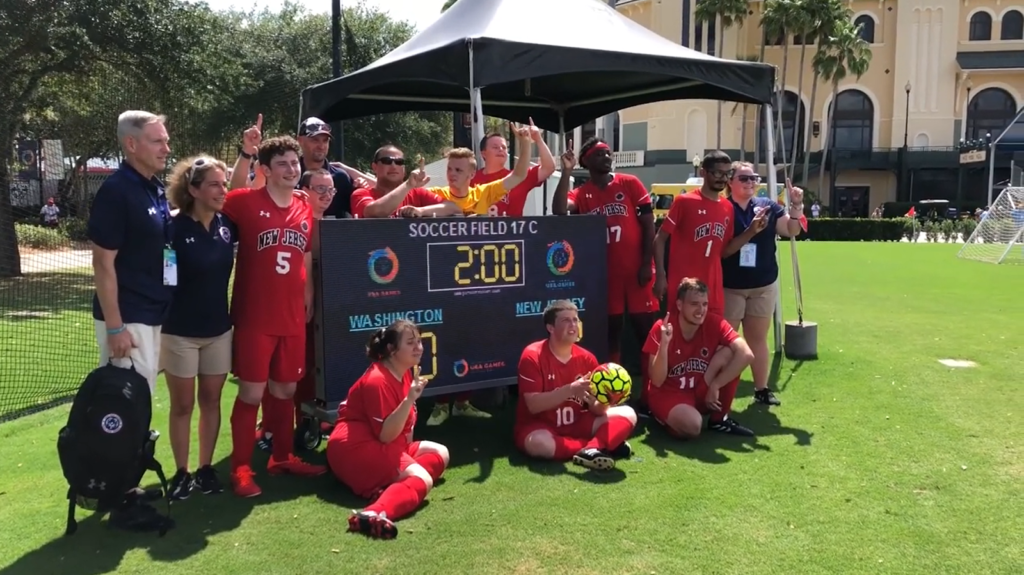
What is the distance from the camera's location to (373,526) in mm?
3742

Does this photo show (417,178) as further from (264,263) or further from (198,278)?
(198,278)

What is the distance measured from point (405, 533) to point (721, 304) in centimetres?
311

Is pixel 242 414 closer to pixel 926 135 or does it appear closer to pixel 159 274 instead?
pixel 159 274

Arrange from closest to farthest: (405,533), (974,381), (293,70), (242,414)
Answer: (405,533) < (242,414) < (974,381) < (293,70)

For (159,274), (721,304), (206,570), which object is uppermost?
(159,274)

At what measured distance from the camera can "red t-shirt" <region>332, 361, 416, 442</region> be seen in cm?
403

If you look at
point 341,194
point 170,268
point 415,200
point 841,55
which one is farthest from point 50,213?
point 841,55

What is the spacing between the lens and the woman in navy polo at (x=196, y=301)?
13.0 feet

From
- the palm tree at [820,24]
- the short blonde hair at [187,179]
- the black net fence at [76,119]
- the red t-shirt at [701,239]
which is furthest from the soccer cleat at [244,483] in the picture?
the palm tree at [820,24]

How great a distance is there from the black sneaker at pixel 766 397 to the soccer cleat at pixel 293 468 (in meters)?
3.41

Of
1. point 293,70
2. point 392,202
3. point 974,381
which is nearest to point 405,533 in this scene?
point 392,202

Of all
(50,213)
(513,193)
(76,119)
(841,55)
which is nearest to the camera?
(513,193)

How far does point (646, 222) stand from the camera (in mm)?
5965

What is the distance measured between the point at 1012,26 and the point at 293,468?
55098 millimetres
